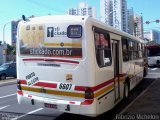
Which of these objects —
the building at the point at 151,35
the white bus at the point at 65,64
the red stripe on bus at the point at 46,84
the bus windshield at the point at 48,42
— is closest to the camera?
the white bus at the point at 65,64

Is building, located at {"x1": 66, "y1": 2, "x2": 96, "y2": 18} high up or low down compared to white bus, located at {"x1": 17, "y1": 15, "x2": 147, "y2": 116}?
up

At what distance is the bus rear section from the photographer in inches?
318

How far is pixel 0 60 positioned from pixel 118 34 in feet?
153

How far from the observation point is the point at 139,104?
37.7 ft

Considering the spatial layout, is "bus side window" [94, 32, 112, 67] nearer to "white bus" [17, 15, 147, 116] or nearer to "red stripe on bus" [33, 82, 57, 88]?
"white bus" [17, 15, 147, 116]

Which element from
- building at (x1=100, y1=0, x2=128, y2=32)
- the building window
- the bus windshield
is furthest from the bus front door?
building at (x1=100, y1=0, x2=128, y2=32)

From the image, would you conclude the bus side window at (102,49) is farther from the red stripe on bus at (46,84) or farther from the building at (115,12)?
the building at (115,12)

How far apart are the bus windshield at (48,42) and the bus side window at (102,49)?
2.18 feet

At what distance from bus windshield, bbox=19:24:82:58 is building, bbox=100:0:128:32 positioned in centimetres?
4907

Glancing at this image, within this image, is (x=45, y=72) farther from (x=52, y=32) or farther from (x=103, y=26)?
(x=103, y=26)

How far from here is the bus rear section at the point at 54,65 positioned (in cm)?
809

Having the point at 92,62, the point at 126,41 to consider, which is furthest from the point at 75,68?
the point at 126,41

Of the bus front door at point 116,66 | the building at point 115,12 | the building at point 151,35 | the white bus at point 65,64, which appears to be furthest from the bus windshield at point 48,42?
the building at point 151,35

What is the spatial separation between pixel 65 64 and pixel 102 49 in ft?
4.19
